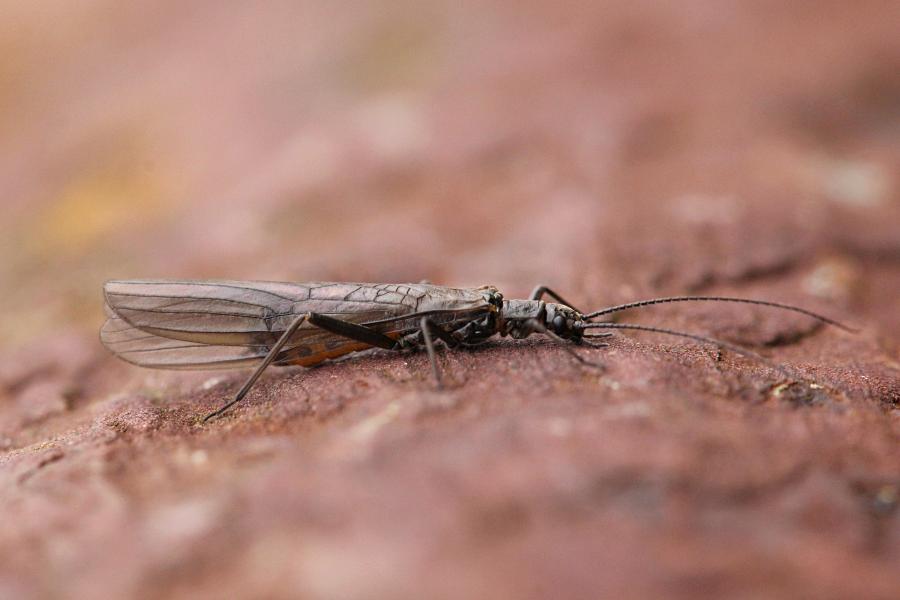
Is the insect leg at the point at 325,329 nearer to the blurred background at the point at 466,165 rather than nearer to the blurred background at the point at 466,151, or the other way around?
the blurred background at the point at 466,165

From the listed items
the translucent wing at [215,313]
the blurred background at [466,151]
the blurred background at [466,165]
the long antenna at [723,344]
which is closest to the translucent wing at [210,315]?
the translucent wing at [215,313]

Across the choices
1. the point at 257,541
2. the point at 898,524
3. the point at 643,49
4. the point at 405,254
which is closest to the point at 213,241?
the point at 405,254

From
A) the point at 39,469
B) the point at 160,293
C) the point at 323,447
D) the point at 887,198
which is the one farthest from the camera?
the point at 887,198

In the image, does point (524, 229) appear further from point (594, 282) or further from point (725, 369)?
point (725, 369)

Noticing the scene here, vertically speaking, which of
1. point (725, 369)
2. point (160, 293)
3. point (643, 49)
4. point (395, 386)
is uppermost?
point (643, 49)

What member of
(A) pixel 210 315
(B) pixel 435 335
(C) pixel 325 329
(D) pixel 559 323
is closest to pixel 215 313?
(A) pixel 210 315

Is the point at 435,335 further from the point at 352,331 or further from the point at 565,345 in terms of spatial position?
the point at 565,345
